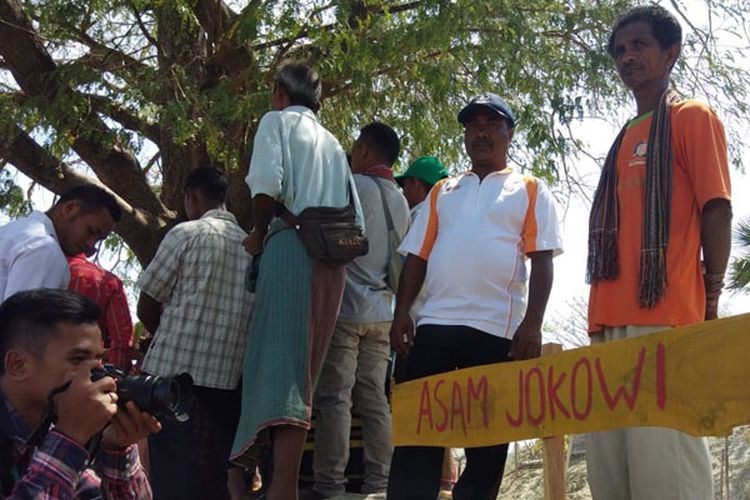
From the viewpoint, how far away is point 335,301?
407 centimetres

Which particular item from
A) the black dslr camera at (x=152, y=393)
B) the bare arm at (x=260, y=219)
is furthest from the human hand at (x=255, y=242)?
the black dslr camera at (x=152, y=393)

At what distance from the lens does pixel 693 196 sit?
314 centimetres

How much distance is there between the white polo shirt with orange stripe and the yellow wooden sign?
33 cm

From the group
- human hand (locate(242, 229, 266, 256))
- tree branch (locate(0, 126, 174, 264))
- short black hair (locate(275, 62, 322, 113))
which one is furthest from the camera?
tree branch (locate(0, 126, 174, 264))

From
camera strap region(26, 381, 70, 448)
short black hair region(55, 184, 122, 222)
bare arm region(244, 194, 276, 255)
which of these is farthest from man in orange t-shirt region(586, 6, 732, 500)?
short black hair region(55, 184, 122, 222)

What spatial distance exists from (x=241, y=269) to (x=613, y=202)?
171 centimetres

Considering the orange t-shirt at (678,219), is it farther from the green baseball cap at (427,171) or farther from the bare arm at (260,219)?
the green baseball cap at (427,171)

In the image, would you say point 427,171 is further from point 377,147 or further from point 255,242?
point 255,242

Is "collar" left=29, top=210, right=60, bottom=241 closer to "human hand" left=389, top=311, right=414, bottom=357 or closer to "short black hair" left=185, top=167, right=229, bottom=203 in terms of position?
"short black hair" left=185, top=167, right=229, bottom=203

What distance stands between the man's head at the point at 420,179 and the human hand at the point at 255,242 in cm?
155

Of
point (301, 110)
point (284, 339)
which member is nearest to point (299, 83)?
point (301, 110)

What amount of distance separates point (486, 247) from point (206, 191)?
1565mm

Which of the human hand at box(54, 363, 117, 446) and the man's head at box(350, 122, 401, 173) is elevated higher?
the man's head at box(350, 122, 401, 173)

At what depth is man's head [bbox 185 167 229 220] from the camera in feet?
15.4
